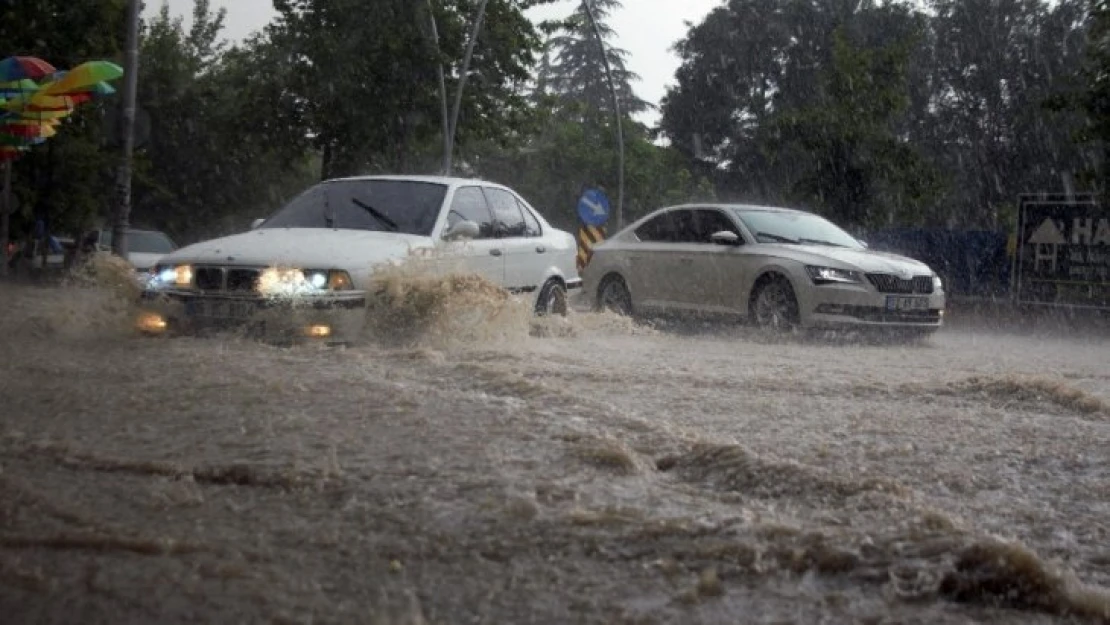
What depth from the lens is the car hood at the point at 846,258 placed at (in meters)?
12.8

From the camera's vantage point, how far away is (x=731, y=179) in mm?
52406

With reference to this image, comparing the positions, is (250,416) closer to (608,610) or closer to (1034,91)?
(608,610)

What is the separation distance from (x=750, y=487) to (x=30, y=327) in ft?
24.8

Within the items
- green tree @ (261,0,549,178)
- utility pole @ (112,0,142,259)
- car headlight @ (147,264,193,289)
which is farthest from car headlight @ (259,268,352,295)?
green tree @ (261,0,549,178)

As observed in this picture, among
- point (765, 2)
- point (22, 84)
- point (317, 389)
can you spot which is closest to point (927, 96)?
point (765, 2)

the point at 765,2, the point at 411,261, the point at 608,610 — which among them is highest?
the point at 765,2

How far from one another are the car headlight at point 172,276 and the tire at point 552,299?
11.0 ft

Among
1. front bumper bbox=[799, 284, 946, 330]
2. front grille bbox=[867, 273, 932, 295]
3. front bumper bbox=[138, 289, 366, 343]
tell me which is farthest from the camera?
front grille bbox=[867, 273, 932, 295]

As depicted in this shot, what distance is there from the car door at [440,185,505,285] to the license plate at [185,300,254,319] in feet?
5.40

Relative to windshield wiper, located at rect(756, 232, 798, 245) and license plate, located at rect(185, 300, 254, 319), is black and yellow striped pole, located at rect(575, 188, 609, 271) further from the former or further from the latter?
license plate, located at rect(185, 300, 254, 319)

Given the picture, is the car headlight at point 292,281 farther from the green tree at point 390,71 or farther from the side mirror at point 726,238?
the green tree at point 390,71

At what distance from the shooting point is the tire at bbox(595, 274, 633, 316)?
49.2ft

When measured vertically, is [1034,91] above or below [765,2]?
below

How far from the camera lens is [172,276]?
9094 mm
